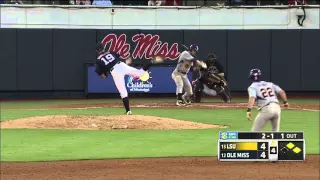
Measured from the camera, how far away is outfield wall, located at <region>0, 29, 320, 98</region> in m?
32.9

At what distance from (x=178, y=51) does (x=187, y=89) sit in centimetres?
720

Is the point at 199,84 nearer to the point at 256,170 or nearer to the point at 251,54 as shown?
the point at 251,54

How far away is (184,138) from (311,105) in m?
12.4

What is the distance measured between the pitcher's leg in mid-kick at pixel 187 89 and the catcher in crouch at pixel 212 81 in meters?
1.09

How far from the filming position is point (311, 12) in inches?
1329

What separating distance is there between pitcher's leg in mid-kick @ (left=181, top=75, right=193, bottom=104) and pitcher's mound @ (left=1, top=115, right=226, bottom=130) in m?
6.42

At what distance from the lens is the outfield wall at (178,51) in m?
32.9

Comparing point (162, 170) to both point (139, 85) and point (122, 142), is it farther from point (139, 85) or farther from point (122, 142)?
point (139, 85)

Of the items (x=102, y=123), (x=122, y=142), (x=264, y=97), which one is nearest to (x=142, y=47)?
(x=102, y=123)

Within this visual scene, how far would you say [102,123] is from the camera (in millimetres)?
19188

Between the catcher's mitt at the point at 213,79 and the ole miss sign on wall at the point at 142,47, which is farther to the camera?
the ole miss sign on wall at the point at 142,47
